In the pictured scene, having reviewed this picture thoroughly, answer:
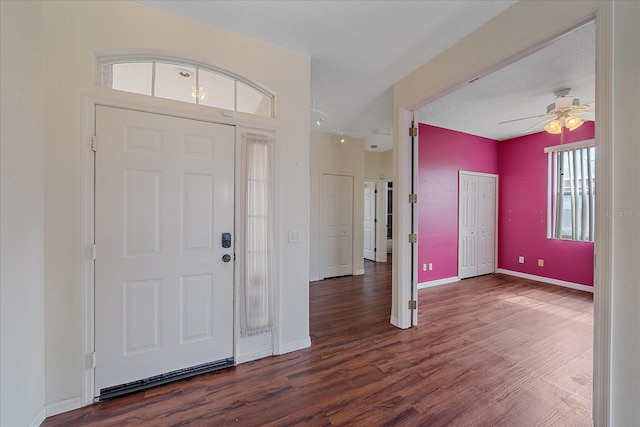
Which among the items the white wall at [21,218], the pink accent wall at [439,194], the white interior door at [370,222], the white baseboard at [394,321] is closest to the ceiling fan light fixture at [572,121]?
the pink accent wall at [439,194]

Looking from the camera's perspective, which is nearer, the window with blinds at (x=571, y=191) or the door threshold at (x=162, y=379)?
the door threshold at (x=162, y=379)

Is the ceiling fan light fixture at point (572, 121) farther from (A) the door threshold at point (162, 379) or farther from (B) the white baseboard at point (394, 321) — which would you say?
(A) the door threshold at point (162, 379)

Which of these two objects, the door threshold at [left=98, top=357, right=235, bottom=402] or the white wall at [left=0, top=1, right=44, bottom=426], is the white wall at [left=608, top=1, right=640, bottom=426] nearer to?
the door threshold at [left=98, top=357, right=235, bottom=402]

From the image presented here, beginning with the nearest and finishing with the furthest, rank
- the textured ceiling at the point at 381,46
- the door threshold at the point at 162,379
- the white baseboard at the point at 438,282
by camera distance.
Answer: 1. the door threshold at the point at 162,379
2. the textured ceiling at the point at 381,46
3. the white baseboard at the point at 438,282

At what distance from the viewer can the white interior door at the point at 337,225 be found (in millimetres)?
5105

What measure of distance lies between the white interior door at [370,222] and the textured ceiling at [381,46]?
10.0ft

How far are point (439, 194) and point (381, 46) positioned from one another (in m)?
3.08

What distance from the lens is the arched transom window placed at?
1.87m

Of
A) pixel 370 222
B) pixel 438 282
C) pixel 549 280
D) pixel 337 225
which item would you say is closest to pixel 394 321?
pixel 438 282

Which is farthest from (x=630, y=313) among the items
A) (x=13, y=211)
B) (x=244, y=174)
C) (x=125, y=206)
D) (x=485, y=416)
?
(x=13, y=211)

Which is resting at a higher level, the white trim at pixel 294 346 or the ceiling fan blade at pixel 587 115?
the ceiling fan blade at pixel 587 115

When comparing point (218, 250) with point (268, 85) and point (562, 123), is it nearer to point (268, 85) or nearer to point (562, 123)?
point (268, 85)

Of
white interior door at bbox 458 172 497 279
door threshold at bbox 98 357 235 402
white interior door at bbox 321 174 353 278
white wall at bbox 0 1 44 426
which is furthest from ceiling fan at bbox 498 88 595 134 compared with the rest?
white wall at bbox 0 1 44 426

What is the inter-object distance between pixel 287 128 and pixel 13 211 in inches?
75.8
